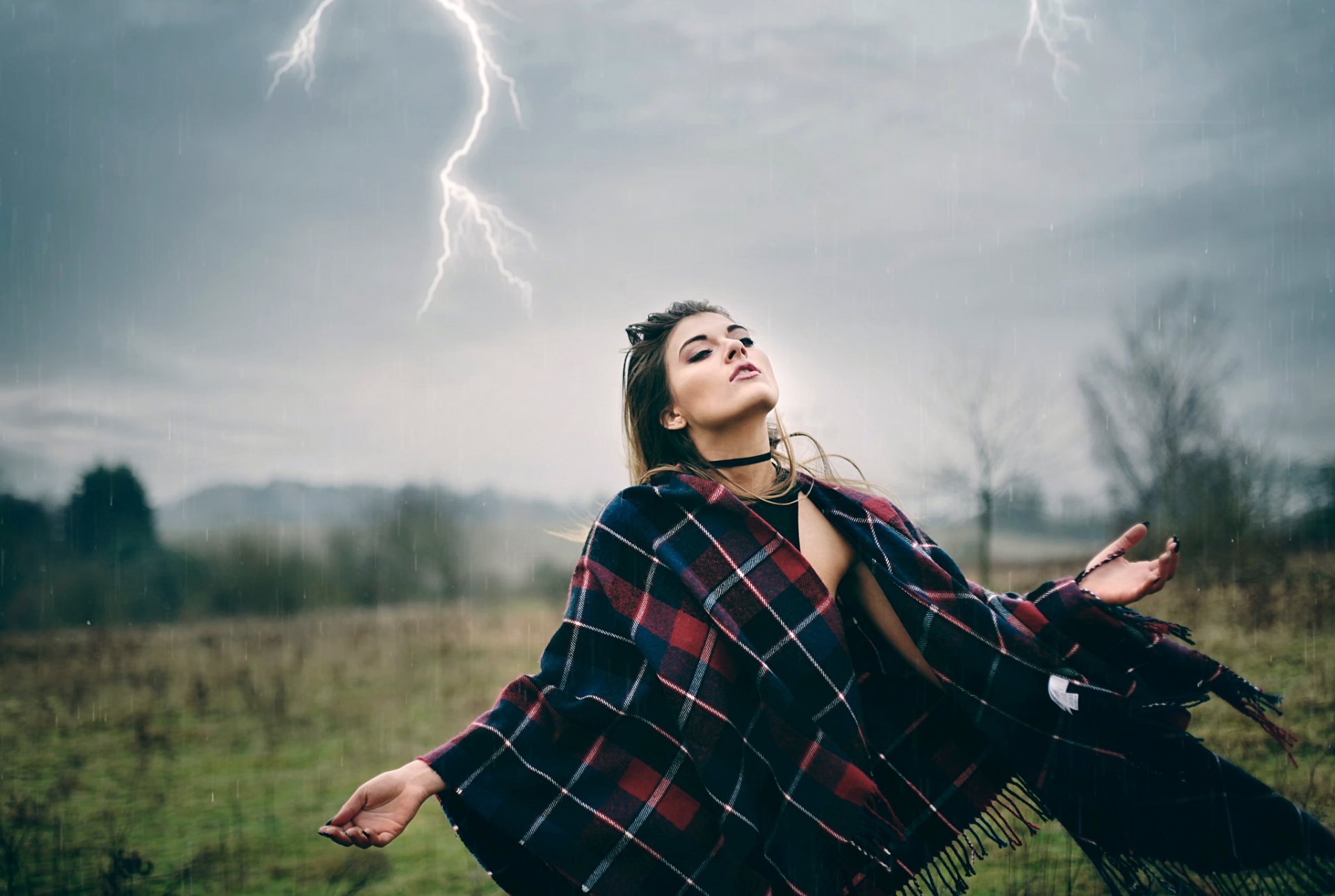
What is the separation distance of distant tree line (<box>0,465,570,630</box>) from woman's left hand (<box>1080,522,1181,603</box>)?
386 inches

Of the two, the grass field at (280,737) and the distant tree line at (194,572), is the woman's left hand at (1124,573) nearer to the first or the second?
the grass field at (280,737)

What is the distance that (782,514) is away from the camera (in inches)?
98.7

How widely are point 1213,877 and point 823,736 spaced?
3.68ft

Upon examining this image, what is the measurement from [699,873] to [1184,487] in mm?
15516

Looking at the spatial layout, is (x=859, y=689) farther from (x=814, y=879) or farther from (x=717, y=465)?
(x=717, y=465)

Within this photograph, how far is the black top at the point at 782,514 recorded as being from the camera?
2.47 m

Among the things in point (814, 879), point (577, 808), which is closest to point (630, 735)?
point (577, 808)

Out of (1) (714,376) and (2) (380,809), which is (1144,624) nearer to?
(1) (714,376)

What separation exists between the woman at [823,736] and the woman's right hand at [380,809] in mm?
12

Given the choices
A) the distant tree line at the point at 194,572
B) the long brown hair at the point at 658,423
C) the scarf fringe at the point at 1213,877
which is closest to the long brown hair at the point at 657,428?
the long brown hair at the point at 658,423

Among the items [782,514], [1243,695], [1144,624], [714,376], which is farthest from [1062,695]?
[714,376]

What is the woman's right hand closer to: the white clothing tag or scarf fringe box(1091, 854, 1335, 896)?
the white clothing tag

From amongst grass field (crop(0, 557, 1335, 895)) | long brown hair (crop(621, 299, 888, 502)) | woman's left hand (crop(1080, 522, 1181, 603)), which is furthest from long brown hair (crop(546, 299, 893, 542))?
grass field (crop(0, 557, 1335, 895))

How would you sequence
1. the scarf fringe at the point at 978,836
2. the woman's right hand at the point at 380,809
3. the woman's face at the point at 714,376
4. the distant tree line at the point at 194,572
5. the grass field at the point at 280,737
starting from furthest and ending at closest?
1. the distant tree line at the point at 194,572
2. the grass field at the point at 280,737
3. the woman's face at the point at 714,376
4. the scarf fringe at the point at 978,836
5. the woman's right hand at the point at 380,809
